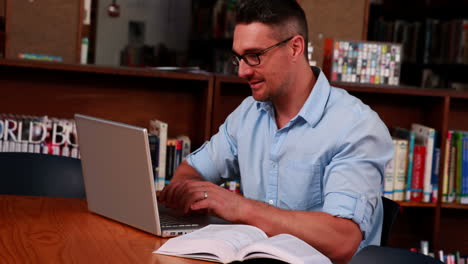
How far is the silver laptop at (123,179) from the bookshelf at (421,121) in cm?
144

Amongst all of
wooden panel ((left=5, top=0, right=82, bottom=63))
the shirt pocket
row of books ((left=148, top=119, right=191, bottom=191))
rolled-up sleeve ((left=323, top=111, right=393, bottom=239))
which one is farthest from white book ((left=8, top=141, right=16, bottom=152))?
rolled-up sleeve ((left=323, top=111, right=393, bottom=239))

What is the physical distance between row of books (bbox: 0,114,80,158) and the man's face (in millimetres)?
1245

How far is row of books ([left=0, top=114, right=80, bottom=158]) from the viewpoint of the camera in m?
2.97

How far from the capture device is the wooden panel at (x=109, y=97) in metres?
3.17

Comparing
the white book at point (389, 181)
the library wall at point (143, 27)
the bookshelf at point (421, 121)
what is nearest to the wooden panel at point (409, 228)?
the bookshelf at point (421, 121)

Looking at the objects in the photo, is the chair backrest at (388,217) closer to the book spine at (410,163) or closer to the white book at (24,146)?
the book spine at (410,163)

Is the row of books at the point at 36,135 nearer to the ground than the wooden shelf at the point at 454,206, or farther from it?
farther from it

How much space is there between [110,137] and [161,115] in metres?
1.72

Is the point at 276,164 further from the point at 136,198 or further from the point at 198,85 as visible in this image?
the point at 198,85

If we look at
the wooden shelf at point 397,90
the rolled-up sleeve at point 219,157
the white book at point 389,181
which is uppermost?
the wooden shelf at point 397,90

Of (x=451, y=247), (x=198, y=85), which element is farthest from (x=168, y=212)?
→ (x=451, y=247)

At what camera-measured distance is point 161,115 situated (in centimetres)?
331

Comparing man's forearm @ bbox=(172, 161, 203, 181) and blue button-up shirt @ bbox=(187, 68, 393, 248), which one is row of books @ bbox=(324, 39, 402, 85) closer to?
blue button-up shirt @ bbox=(187, 68, 393, 248)

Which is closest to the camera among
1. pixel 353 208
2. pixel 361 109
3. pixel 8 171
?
pixel 353 208
